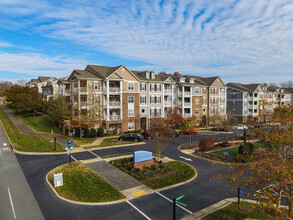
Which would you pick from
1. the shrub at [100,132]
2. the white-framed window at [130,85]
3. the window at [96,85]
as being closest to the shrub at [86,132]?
the shrub at [100,132]

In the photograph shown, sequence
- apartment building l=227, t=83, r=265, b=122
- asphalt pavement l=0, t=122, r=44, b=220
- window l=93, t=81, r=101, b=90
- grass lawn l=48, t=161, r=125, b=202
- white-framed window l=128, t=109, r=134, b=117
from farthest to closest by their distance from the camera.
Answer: apartment building l=227, t=83, r=265, b=122, white-framed window l=128, t=109, r=134, b=117, window l=93, t=81, r=101, b=90, grass lawn l=48, t=161, r=125, b=202, asphalt pavement l=0, t=122, r=44, b=220

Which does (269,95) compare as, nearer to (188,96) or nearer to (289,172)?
(188,96)

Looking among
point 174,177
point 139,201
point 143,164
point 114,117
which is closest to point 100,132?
point 114,117

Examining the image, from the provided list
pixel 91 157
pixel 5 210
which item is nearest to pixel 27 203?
pixel 5 210

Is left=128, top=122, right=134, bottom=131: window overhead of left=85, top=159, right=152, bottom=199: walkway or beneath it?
overhead

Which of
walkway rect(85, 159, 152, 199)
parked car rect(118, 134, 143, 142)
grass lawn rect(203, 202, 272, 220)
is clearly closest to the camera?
grass lawn rect(203, 202, 272, 220)

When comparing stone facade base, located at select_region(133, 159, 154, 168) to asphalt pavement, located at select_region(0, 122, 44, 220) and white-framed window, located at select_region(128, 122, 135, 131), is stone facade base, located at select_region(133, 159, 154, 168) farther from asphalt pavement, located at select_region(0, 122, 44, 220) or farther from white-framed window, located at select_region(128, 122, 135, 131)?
white-framed window, located at select_region(128, 122, 135, 131)

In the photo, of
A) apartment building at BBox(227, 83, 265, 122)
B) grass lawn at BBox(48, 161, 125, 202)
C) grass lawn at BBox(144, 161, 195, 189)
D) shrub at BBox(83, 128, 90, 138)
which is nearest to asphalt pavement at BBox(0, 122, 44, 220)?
grass lawn at BBox(48, 161, 125, 202)
